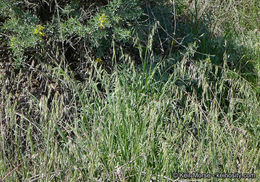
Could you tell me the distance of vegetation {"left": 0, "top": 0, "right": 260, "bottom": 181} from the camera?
2.08 metres

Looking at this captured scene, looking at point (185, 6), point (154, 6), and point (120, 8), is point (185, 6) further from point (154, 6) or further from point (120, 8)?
point (120, 8)

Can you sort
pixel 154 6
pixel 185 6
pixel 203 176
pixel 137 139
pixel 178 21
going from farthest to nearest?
pixel 185 6 < pixel 178 21 < pixel 154 6 < pixel 137 139 < pixel 203 176

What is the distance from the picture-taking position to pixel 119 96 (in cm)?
237

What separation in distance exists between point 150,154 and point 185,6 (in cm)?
271

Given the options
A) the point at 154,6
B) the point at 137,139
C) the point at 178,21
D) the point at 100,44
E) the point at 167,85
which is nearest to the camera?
the point at 137,139

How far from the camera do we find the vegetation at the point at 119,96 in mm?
2084

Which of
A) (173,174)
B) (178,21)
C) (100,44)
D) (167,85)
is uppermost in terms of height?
(178,21)

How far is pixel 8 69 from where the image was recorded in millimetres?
2994

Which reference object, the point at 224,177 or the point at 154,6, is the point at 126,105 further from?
the point at 154,6

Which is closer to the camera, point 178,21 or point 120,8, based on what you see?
point 120,8

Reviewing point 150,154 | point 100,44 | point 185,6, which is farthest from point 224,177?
point 185,6

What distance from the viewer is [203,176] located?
2.00 m

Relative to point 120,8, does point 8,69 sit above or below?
below

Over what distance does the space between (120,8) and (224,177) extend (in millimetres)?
1686
